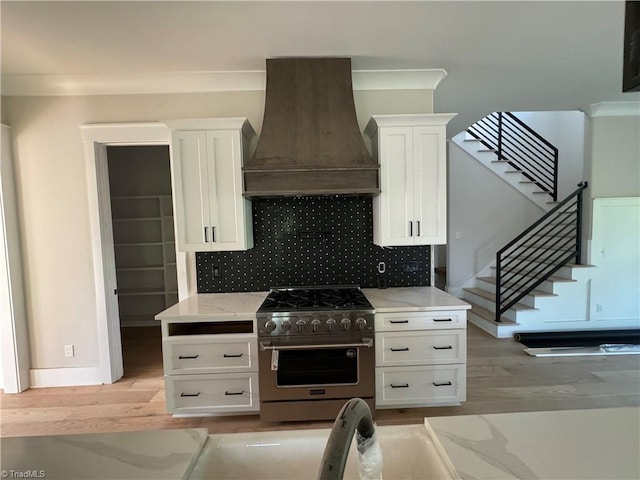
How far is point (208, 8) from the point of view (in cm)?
202

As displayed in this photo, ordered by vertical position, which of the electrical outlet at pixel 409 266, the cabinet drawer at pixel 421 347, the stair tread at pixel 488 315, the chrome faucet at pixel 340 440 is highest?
the chrome faucet at pixel 340 440

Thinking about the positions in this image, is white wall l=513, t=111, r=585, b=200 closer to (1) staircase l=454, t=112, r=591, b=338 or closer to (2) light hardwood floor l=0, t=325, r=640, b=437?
(1) staircase l=454, t=112, r=591, b=338

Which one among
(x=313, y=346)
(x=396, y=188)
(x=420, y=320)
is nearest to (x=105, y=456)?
(x=313, y=346)

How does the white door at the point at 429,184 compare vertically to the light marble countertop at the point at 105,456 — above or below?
above

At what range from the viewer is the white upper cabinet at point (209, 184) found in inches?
107

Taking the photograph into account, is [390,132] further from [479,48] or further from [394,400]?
[394,400]

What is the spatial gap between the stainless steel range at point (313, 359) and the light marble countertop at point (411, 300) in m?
0.21

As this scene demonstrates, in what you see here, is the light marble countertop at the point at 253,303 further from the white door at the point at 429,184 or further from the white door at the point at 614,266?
the white door at the point at 614,266

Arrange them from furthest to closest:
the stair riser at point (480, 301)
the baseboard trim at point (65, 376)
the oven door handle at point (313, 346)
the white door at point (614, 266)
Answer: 1. the stair riser at point (480, 301)
2. the white door at point (614, 266)
3. the baseboard trim at point (65, 376)
4. the oven door handle at point (313, 346)

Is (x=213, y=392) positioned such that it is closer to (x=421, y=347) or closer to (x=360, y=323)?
(x=360, y=323)

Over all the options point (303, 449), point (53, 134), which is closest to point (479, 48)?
point (303, 449)

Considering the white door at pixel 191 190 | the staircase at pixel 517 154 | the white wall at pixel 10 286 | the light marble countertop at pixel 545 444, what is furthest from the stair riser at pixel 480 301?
the white wall at pixel 10 286

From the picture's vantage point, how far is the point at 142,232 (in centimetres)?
521

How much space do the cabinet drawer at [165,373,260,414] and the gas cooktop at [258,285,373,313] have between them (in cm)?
56
